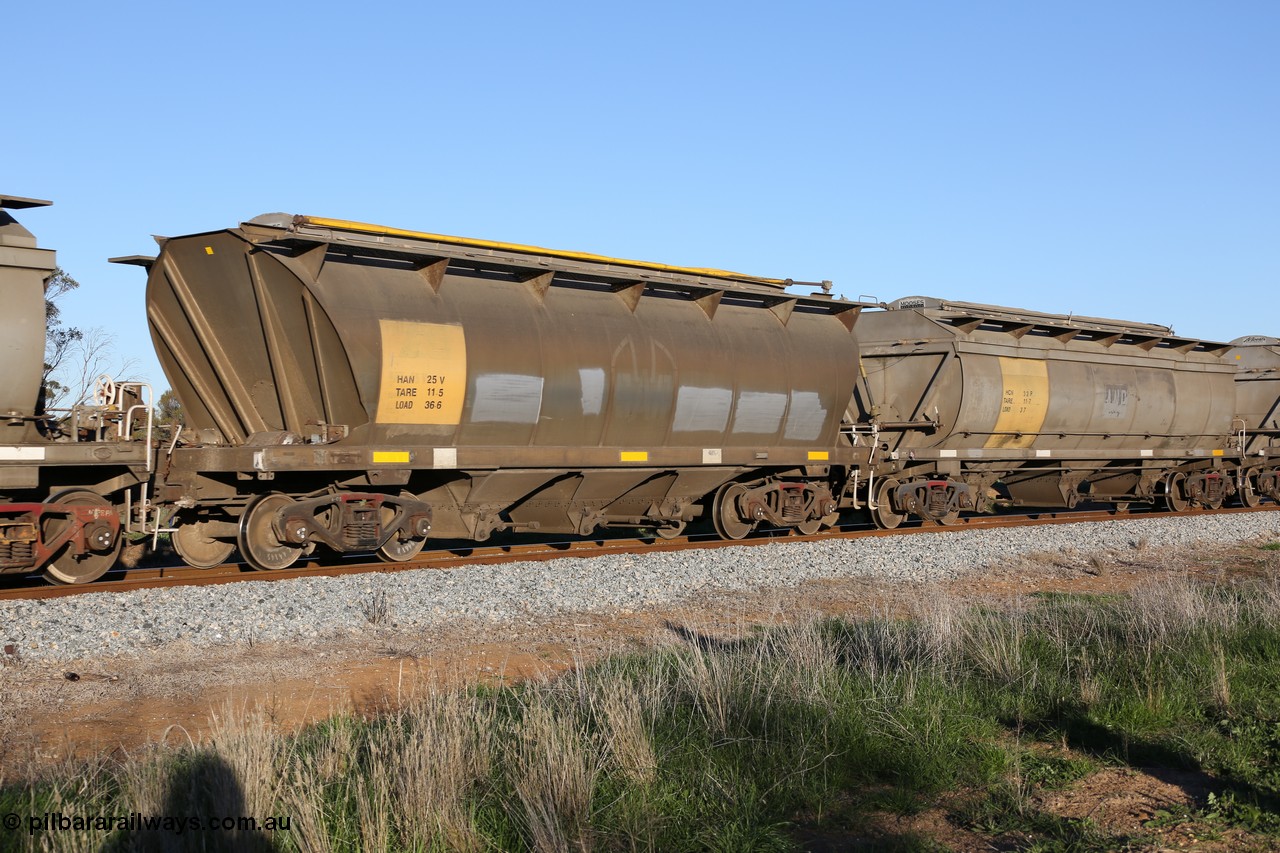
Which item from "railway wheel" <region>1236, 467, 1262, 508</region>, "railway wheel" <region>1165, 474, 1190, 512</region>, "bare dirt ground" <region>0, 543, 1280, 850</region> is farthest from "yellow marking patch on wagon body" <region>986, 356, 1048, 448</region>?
"railway wheel" <region>1236, 467, 1262, 508</region>

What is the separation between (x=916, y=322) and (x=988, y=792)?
47.5ft

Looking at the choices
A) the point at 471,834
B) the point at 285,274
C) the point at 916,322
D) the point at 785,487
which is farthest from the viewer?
the point at 916,322

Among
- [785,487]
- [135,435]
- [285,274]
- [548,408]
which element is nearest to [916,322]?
[785,487]

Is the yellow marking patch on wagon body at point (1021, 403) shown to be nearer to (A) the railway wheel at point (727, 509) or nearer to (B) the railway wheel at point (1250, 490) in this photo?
(A) the railway wheel at point (727, 509)

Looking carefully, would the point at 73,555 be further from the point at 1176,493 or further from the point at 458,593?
the point at 1176,493

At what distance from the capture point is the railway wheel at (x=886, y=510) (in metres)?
18.8

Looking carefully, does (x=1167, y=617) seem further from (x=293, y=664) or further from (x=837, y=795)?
(x=293, y=664)

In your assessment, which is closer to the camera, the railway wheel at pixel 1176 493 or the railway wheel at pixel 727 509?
the railway wheel at pixel 727 509

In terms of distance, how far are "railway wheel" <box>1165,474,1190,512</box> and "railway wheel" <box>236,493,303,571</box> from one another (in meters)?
20.2

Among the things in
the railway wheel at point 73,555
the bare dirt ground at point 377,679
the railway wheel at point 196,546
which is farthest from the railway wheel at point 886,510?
the railway wheel at point 73,555

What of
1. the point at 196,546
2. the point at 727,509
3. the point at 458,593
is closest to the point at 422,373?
the point at 458,593

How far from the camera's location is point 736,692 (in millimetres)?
7031

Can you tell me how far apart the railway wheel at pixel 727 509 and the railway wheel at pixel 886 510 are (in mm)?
3159

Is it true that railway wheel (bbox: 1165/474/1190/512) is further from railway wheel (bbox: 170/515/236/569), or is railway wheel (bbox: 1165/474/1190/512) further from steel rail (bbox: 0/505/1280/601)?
railway wheel (bbox: 170/515/236/569)
